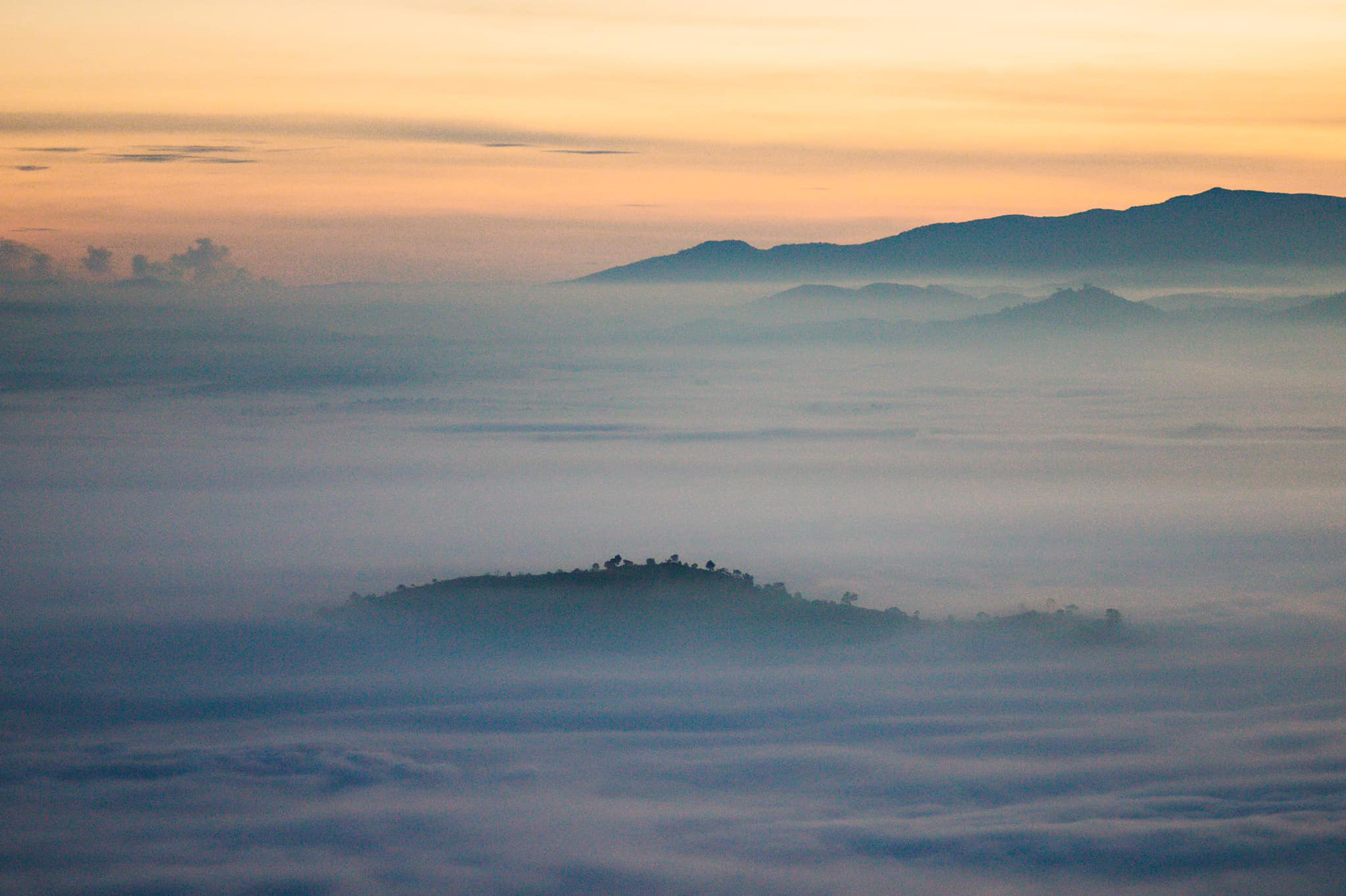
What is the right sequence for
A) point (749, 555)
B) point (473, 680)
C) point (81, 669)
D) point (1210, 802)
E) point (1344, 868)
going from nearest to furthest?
point (1344, 868), point (1210, 802), point (473, 680), point (81, 669), point (749, 555)

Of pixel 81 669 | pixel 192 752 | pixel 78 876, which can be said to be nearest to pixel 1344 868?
pixel 78 876

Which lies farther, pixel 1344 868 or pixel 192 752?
pixel 192 752

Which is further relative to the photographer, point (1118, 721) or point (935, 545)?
point (935, 545)

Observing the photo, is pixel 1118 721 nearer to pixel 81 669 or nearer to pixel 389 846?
pixel 389 846

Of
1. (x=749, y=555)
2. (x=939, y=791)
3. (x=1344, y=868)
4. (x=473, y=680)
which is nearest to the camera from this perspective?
(x=1344, y=868)

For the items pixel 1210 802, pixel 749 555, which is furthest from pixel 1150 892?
pixel 749 555

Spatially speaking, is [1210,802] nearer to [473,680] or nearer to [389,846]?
[473,680]

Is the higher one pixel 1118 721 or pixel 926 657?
pixel 926 657

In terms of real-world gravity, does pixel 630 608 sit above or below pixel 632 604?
below

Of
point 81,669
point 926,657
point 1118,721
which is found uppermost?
point 926,657
